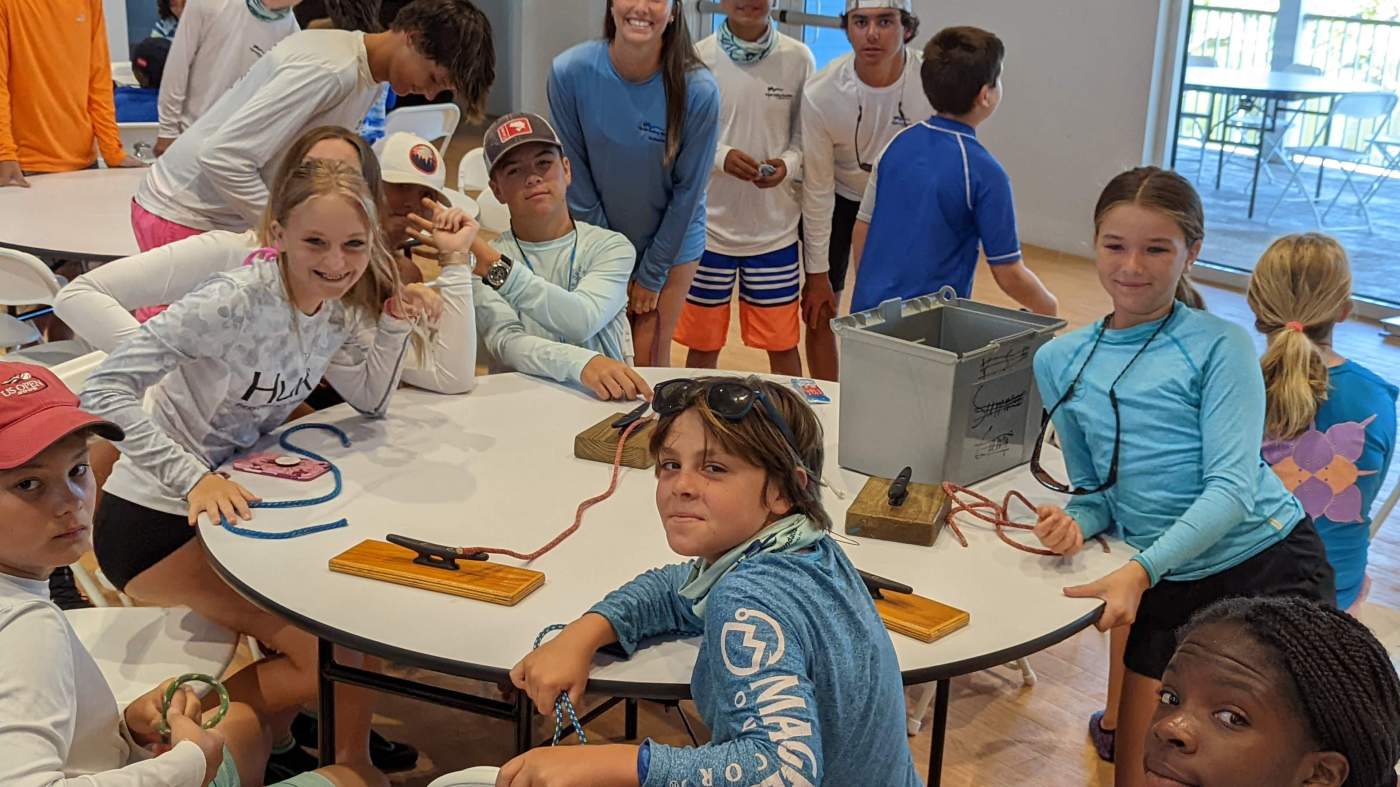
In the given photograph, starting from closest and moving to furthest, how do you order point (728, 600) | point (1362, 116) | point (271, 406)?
point (728, 600), point (271, 406), point (1362, 116)

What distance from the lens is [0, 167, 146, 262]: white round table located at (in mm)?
3773

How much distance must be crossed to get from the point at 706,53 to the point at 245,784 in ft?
9.33

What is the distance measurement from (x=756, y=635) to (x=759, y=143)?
9.79ft

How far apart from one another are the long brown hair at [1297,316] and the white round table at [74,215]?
9.18ft

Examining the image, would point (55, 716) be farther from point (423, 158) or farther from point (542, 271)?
point (423, 158)

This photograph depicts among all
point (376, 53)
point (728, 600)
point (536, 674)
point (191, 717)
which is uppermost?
point (376, 53)

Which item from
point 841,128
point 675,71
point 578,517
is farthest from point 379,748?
point 841,128

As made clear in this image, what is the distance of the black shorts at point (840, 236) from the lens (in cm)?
441

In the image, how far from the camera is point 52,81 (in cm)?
481

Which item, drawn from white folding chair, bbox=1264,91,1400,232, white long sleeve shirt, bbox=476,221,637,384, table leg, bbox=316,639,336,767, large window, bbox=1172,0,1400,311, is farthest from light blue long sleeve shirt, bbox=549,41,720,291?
white folding chair, bbox=1264,91,1400,232

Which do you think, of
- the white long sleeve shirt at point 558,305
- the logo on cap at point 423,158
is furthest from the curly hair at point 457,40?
the white long sleeve shirt at point 558,305

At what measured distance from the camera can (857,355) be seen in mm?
2404

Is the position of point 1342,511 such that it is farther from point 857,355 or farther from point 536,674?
point 536,674

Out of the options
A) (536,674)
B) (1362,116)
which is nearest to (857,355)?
(536,674)
